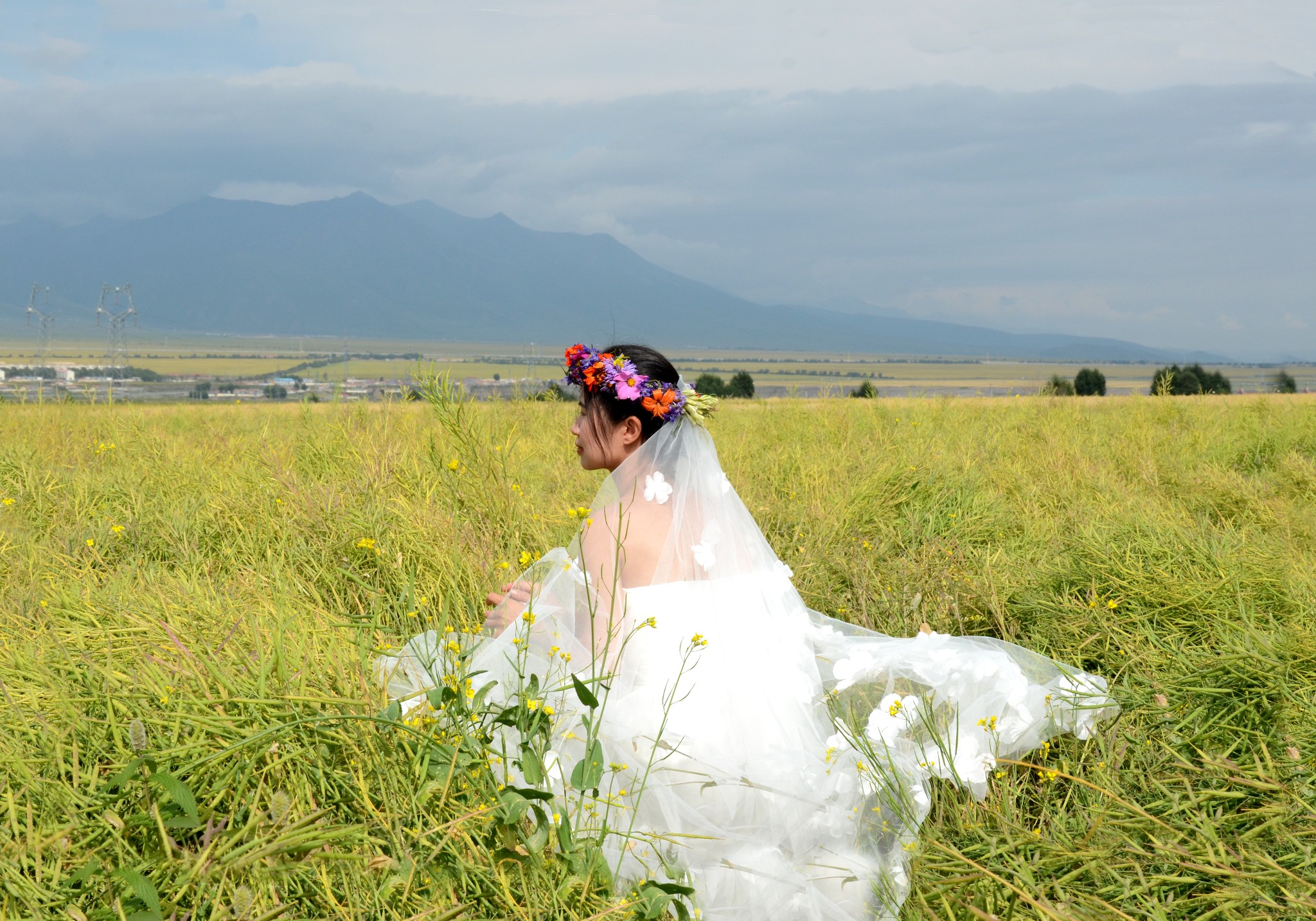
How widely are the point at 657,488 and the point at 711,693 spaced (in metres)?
0.64

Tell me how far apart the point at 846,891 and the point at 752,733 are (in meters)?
0.45

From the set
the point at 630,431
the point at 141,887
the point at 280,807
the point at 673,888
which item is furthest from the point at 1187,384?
the point at 141,887

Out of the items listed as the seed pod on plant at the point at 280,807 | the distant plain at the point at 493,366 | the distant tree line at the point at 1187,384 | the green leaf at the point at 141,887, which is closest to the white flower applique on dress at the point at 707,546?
the seed pod on plant at the point at 280,807

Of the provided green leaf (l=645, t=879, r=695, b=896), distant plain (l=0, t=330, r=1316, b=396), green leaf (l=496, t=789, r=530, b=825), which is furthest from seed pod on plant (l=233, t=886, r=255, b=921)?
distant plain (l=0, t=330, r=1316, b=396)

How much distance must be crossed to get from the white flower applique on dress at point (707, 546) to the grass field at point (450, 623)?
32.6 inches

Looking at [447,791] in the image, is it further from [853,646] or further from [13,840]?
[853,646]

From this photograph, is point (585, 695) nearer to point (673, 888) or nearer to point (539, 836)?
point (539, 836)

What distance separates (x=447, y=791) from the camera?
1.74 m

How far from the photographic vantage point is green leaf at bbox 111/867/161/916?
1.42 metres

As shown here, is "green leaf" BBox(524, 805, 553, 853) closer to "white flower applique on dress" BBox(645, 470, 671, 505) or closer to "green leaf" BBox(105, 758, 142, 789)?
"green leaf" BBox(105, 758, 142, 789)

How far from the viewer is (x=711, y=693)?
2.38 metres

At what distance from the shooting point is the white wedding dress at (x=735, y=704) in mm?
2006

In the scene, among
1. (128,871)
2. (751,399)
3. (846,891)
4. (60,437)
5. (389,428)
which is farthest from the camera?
(751,399)

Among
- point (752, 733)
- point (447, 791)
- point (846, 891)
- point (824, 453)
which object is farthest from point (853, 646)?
point (824, 453)
